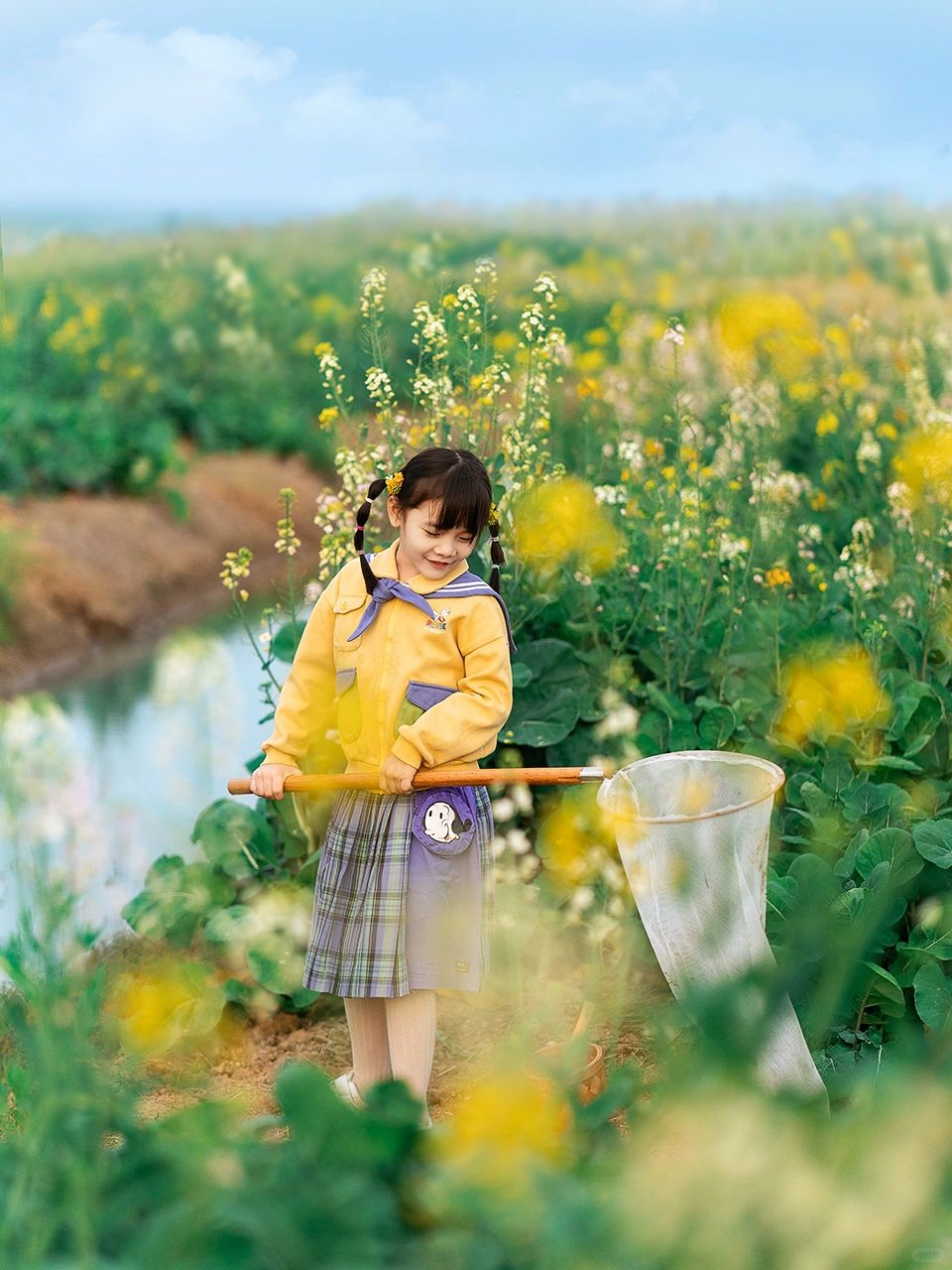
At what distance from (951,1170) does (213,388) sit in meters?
10.4

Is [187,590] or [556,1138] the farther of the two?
Result: [187,590]

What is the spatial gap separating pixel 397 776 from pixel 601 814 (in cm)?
73

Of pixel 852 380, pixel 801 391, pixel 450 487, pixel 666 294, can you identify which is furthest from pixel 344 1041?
pixel 666 294

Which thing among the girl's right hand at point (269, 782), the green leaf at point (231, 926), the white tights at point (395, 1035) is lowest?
the green leaf at point (231, 926)

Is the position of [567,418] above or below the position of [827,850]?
above

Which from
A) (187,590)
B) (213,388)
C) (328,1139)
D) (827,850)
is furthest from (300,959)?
(213,388)

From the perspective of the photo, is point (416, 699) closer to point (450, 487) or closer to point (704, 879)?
point (450, 487)

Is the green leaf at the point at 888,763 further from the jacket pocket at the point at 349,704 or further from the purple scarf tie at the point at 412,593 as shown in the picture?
the jacket pocket at the point at 349,704

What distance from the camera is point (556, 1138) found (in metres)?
1.13

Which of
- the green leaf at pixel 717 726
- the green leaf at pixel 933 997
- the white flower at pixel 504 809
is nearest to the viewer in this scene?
the green leaf at pixel 933 997

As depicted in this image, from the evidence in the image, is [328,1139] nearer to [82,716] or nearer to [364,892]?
[364,892]

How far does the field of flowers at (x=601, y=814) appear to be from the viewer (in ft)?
3.31

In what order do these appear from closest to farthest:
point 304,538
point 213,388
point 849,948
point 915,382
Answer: point 849,948, point 915,382, point 304,538, point 213,388

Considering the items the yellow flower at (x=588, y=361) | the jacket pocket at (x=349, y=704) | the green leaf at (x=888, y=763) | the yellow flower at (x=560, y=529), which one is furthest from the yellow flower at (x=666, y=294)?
the jacket pocket at (x=349, y=704)
